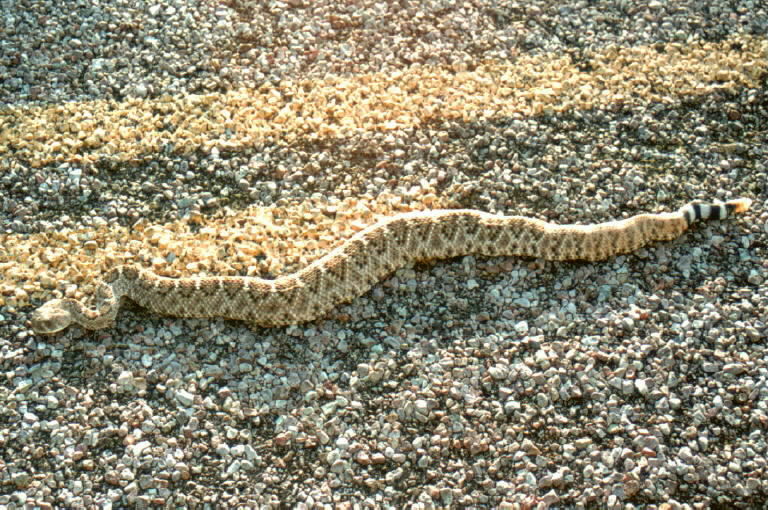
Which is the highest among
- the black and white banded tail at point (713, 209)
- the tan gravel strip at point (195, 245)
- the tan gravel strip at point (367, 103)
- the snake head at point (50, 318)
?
the tan gravel strip at point (367, 103)

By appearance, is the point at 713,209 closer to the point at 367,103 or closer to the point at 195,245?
the point at 367,103

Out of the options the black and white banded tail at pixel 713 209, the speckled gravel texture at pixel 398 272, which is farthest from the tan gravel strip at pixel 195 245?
the black and white banded tail at pixel 713 209

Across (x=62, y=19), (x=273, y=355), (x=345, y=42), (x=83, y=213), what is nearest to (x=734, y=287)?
(x=273, y=355)

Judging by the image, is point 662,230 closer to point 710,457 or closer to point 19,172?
point 710,457

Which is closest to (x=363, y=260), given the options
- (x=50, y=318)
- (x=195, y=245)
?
(x=195, y=245)

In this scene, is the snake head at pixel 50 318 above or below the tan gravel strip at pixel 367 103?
below

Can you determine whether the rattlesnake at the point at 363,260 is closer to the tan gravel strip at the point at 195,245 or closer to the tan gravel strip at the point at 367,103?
the tan gravel strip at the point at 195,245

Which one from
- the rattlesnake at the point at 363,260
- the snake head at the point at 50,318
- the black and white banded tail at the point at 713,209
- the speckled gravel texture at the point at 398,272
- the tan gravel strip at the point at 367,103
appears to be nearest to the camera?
the speckled gravel texture at the point at 398,272

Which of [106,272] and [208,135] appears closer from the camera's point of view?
[106,272]
